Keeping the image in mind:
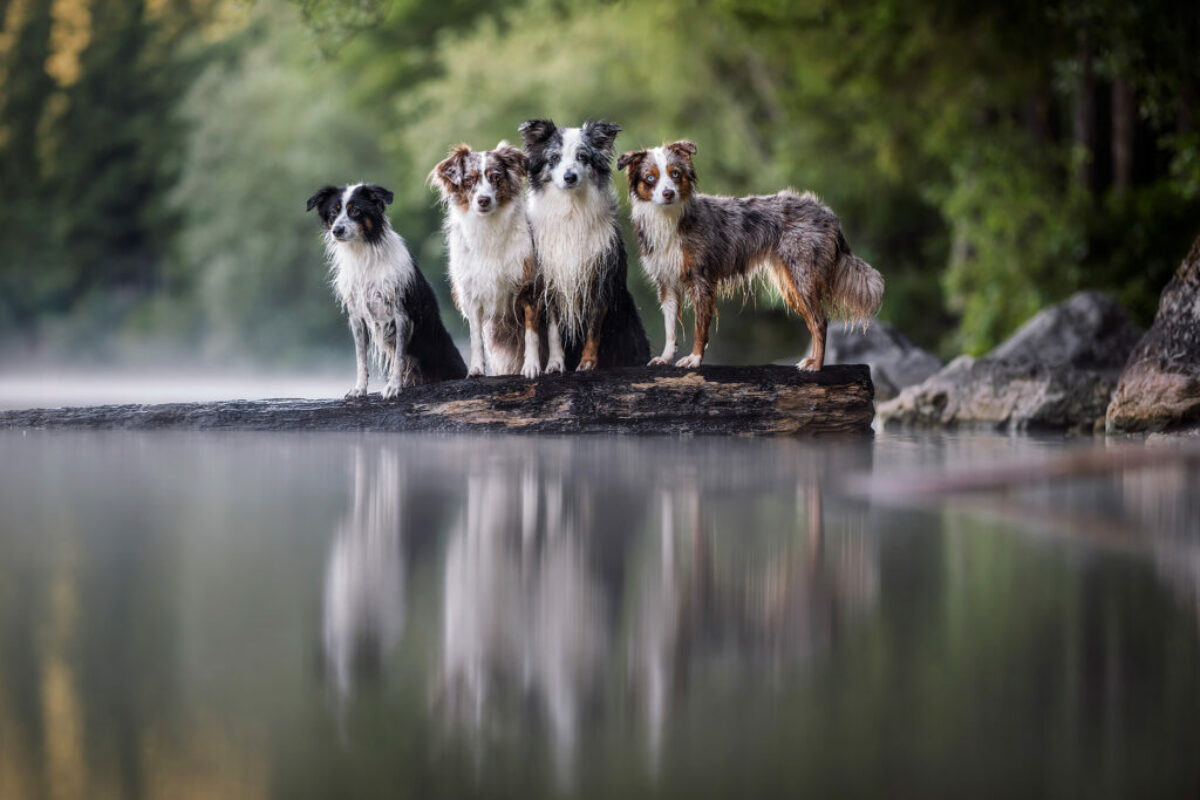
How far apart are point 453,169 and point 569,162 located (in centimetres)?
65

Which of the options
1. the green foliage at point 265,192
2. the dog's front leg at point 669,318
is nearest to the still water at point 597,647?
the dog's front leg at point 669,318

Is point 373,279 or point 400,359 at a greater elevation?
point 373,279

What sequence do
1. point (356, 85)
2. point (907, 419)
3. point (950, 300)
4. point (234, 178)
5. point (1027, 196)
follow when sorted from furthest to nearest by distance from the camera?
point (356, 85), point (234, 178), point (950, 300), point (1027, 196), point (907, 419)

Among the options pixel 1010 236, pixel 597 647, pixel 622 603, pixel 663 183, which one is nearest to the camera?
pixel 597 647

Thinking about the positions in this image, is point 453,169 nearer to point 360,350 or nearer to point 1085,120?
point 360,350

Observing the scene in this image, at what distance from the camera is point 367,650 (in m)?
2.30

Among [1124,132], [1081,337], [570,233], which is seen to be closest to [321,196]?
[570,233]

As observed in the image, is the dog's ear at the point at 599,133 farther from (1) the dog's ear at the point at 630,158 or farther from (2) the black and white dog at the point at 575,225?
(1) the dog's ear at the point at 630,158

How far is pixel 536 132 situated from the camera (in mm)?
6562

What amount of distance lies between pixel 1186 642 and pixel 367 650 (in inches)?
59.5

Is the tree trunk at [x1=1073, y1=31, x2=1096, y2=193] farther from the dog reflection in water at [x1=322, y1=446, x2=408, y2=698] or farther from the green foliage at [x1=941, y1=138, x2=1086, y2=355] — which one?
the dog reflection in water at [x1=322, y1=446, x2=408, y2=698]

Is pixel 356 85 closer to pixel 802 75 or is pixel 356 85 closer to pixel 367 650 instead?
pixel 802 75

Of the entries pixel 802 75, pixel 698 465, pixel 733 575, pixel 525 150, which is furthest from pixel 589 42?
pixel 733 575

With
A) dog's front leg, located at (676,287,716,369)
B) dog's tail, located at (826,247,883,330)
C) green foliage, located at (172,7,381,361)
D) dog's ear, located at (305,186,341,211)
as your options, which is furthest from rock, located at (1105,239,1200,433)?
green foliage, located at (172,7,381,361)
